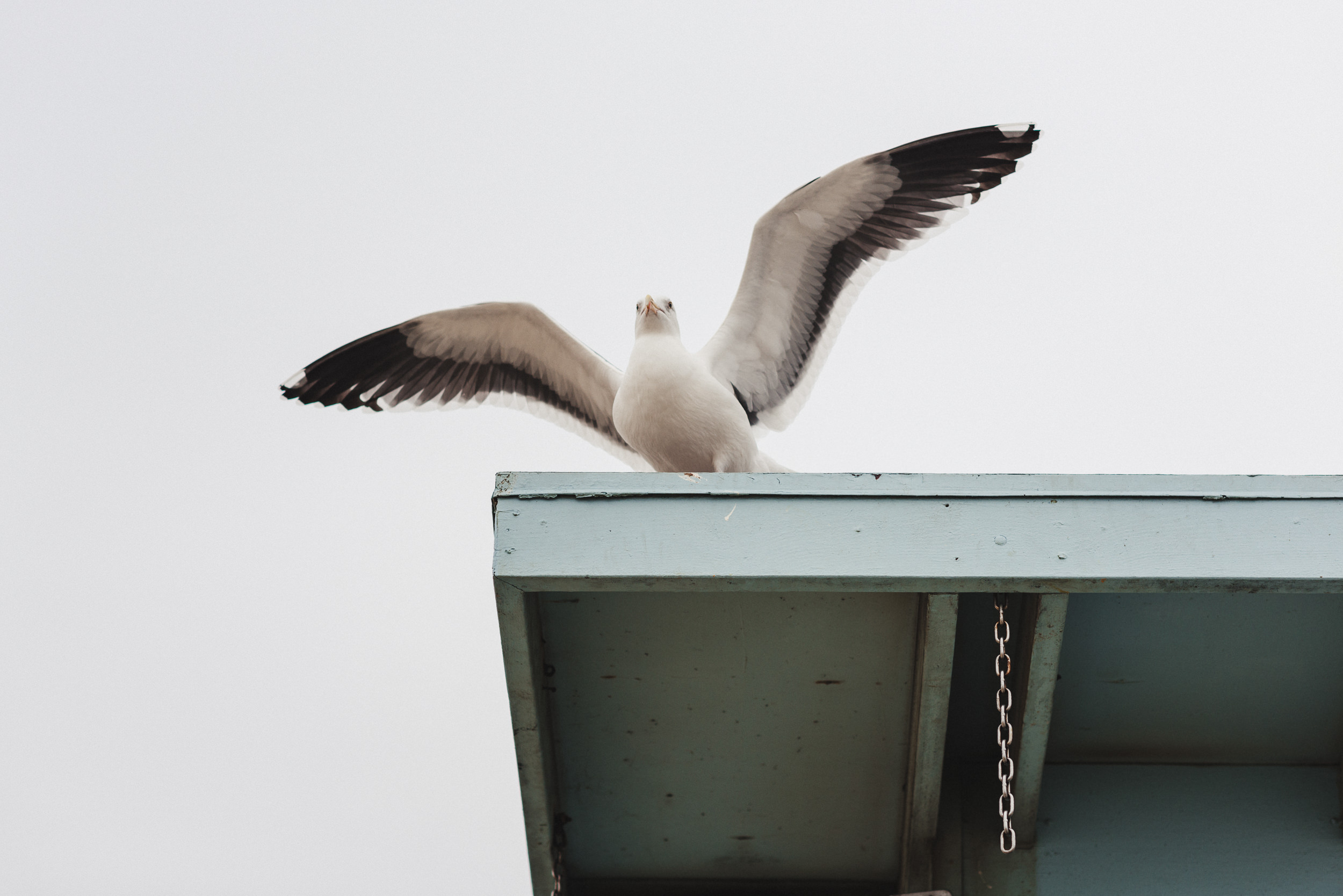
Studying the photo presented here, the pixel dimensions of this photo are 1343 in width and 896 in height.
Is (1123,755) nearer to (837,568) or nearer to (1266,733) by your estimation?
(1266,733)

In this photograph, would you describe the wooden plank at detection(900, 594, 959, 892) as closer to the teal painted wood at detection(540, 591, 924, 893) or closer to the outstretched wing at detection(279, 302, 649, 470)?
the teal painted wood at detection(540, 591, 924, 893)

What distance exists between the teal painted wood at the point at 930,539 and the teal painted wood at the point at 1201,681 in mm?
278

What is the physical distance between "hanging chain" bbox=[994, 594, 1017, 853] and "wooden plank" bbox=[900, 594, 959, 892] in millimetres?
80

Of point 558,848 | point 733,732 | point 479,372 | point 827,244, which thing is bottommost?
point 558,848

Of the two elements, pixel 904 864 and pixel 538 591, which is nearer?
pixel 538 591

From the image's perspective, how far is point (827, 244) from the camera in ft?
12.4

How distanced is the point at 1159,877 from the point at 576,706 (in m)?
1.14

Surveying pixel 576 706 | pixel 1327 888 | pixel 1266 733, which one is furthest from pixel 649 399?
pixel 1327 888

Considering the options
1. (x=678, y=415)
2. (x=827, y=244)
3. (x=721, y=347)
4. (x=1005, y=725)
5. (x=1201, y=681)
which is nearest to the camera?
(x=1005, y=725)

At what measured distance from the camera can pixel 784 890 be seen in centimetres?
224

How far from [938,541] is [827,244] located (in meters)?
2.21

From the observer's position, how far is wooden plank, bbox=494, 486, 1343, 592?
172 centimetres

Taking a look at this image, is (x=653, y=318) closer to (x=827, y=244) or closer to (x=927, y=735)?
(x=827, y=244)

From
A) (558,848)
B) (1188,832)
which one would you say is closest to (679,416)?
(558,848)
